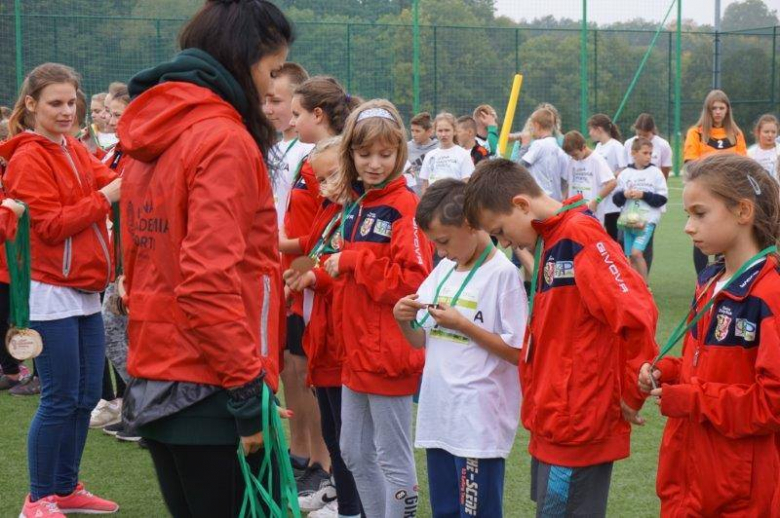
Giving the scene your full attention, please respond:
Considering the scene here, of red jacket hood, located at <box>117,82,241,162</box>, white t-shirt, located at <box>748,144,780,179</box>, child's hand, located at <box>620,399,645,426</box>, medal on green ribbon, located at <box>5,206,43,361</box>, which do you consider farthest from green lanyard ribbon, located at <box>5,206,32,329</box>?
white t-shirt, located at <box>748,144,780,179</box>

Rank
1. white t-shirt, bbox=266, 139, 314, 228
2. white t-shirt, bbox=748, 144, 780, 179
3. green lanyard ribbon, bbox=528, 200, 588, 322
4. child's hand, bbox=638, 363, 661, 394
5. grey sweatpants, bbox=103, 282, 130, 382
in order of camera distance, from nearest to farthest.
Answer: child's hand, bbox=638, 363, 661, 394, green lanyard ribbon, bbox=528, 200, 588, 322, white t-shirt, bbox=266, 139, 314, 228, grey sweatpants, bbox=103, 282, 130, 382, white t-shirt, bbox=748, 144, 780, 179

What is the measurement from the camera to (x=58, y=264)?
464cm

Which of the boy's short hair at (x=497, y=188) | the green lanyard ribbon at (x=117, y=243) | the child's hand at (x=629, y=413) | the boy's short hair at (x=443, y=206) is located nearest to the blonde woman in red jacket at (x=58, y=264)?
the green lanyard ribbon at (x=117, y=243)

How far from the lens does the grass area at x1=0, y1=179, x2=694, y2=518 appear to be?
497 centimetres

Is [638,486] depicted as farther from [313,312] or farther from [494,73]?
[494,73]

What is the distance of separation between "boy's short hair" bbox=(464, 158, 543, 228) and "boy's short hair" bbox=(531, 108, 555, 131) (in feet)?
26.2

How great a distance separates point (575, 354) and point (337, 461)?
5.50 feet

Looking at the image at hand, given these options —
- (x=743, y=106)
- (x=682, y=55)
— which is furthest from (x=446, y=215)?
(x=743, y=106)

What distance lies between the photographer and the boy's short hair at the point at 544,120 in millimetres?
11227

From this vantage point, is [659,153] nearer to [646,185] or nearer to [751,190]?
[646,185]

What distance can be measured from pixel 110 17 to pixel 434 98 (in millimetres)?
6949

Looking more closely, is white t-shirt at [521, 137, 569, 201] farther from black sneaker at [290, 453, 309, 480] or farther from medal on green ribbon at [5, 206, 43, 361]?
medal on green ribbon at [5, 206, 43, 361]

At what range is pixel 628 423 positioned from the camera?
10.6 ft

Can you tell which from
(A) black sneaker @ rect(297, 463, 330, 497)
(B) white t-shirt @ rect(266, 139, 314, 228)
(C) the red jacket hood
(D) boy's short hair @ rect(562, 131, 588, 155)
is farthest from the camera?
(D) boy's short hair @ rect(562, 131, 588, 155)
